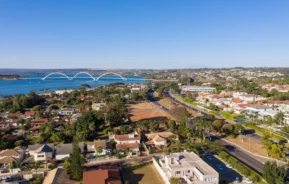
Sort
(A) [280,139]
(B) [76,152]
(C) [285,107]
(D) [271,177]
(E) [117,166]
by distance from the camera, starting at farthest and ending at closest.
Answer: (C) [285,107], (A) [280,139], (E) [117,166], (B) [76,152], (D) [271,177]

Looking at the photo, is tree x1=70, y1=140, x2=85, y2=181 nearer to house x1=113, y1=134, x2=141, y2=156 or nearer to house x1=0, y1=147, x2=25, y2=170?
house x1=113, y1=134, x2=141, y2=156

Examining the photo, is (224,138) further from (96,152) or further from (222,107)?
(222,107)

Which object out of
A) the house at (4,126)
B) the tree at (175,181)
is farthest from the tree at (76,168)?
the house at (4,126)

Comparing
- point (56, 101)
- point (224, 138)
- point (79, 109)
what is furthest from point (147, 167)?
point (56, 101)

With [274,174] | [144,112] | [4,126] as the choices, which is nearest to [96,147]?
[274,174]

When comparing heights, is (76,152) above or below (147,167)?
above

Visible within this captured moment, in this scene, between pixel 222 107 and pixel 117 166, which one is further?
pixel 222 107
